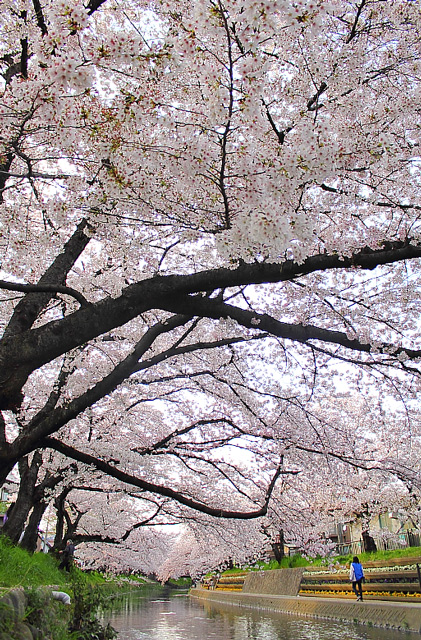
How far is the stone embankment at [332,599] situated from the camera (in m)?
10.9

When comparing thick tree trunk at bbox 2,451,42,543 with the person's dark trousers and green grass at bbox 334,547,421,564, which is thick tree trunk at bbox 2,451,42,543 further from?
green grass at bbox 334,547,421,564

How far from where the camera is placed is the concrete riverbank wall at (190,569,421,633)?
10.5 m

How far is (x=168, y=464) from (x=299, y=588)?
10.3 metres

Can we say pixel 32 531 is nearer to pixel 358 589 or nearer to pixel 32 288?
pixel 358 589

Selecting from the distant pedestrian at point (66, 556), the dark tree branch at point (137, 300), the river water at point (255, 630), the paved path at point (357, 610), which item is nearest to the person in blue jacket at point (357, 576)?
the paved path at point (357, 610)

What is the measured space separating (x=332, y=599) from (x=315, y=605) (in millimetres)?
662

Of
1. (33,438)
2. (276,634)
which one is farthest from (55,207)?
(276,634)

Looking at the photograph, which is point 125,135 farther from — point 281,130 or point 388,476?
point 388,476

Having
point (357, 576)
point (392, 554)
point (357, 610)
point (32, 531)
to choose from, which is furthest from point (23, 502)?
point (392, 554)

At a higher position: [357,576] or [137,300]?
[137,300]

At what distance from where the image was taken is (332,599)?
1538 centimetres

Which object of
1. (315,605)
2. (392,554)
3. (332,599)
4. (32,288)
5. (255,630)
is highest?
(32,288)

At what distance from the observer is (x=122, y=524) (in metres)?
20.5

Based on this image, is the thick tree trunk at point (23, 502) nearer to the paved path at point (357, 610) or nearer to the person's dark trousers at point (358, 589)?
the paved path at point (357, 610)
